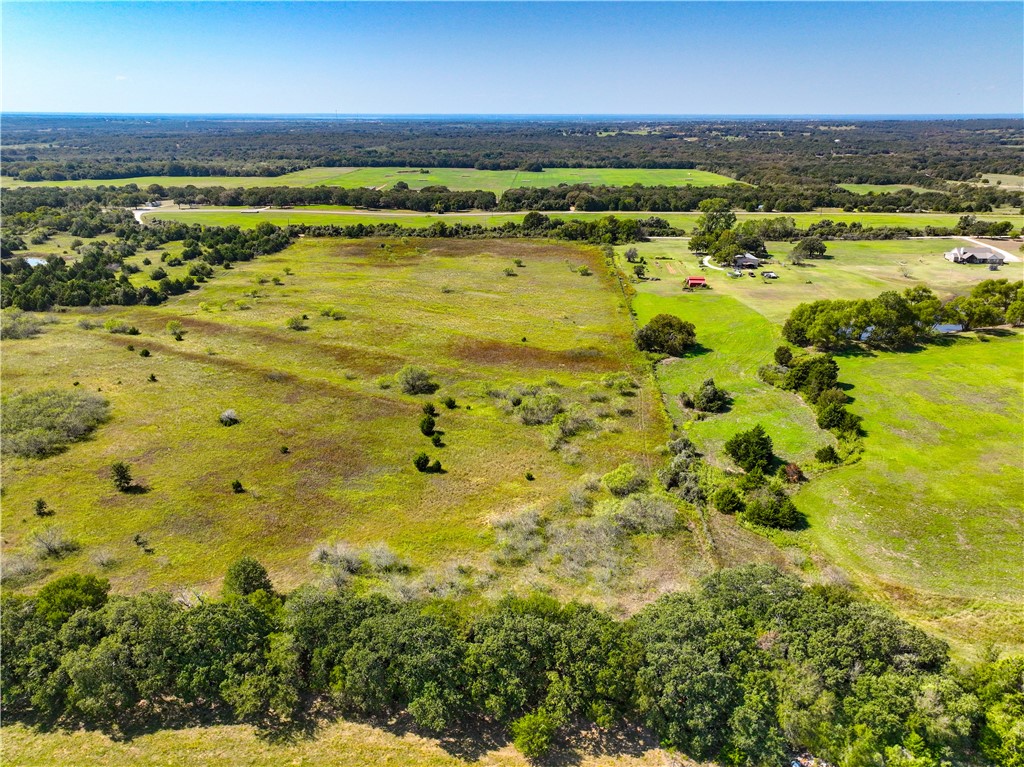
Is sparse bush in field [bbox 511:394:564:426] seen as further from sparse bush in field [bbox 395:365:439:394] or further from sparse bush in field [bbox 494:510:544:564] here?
sparse bush in field [bbox 494:510:544:564]

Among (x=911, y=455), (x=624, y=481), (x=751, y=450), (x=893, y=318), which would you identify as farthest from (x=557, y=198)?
(x=624, y=481)

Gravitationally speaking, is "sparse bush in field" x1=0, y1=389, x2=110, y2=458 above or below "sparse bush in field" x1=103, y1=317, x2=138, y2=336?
below

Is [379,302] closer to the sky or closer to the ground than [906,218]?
closer to the ground

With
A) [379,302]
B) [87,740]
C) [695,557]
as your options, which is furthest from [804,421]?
[379,302]

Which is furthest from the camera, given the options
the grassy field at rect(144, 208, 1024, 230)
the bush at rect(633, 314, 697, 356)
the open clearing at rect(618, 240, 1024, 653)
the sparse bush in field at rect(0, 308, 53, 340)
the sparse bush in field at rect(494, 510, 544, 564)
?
the grassy field at rect(144, 208, 1024, 230)

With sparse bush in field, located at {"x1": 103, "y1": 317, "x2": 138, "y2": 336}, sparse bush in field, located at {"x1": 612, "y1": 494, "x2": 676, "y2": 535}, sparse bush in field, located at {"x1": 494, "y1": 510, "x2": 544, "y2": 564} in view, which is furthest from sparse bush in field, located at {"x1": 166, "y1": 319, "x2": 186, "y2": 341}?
sparse bush in field, located at {"x1": 612, "y1": 494, "x2": 676, "y2": 535}

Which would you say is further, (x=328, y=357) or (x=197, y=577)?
(x=328, y=357)

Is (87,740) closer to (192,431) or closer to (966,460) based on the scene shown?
(192,431)
